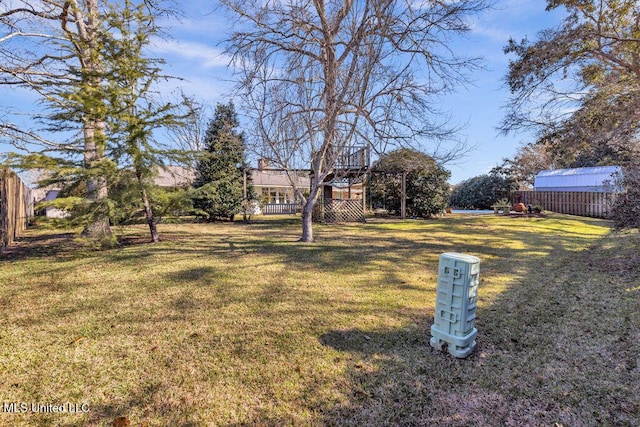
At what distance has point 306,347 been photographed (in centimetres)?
301

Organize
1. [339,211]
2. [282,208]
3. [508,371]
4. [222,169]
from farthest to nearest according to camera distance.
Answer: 1. [282,208]
2. [222,169]
3. [339,211]
4. [508,371]

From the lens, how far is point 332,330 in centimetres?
339

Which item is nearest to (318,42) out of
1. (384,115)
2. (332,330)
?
(384,115)

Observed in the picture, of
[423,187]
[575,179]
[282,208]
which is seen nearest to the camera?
[423,187]

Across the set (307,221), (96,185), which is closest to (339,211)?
(307,221)

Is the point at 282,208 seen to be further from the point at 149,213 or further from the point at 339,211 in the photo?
the point at 149,213

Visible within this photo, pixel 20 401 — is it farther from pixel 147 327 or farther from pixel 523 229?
pixel 523 229

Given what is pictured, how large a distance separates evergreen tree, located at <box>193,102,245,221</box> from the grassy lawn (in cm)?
1026

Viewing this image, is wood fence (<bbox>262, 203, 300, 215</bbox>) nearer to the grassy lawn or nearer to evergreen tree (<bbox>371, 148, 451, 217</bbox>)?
evergreen tree (<bbox>371, 148, 451, 217</bbox>)

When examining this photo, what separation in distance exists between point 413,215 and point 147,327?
17.2m

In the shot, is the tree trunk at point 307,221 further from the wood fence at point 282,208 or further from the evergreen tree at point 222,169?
the wood fence at point 282,208

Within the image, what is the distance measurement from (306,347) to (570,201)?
79.3 ft

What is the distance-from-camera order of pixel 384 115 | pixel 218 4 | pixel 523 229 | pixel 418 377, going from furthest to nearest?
pixel 523 229
pixel 384 115
pixel 218 4
pixel 418 377

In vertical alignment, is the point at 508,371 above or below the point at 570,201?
below
